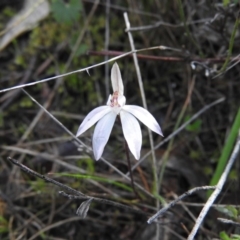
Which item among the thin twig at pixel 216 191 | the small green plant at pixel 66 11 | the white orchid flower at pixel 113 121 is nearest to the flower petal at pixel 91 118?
the white orchid flower at pixel 113 121

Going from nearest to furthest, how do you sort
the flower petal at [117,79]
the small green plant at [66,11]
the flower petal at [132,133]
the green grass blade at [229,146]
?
1. the flower petal at [132,133]
2. the flower petal at [117,79]
3. the green grass blade at [229,146]
4. the small green plant at [66,11]

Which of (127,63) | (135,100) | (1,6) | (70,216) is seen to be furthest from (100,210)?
(1,6)

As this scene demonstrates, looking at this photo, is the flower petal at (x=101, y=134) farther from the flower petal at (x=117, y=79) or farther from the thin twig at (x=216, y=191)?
the thin twig at (x=216, y=191)

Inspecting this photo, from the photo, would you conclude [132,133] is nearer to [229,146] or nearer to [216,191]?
[216,191]

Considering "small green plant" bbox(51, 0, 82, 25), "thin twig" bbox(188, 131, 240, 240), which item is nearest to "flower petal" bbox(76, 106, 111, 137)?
"thin twig" bbox(188, 131, 240, 240)

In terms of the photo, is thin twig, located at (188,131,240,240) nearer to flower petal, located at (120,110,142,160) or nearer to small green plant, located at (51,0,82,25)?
flower petal, located at (120,110,142,160)

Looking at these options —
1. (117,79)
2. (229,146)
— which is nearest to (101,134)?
(117,79)

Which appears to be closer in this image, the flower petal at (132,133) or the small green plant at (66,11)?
the flower petal at (132,133)
